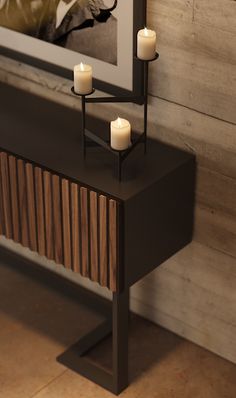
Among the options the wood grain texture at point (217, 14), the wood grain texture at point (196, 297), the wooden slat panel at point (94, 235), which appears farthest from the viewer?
the wood grain texture at point (196, 297)

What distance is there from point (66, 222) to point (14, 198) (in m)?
0.20

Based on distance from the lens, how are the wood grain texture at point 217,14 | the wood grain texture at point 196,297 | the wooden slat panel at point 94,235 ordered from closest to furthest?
1. the wood grain texture at point 217,14
2. the wooden slat panel at point 94,235
3. the wood grain texture at point 196,297

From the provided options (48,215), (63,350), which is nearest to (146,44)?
(48,215)

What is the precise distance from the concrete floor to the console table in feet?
0.30

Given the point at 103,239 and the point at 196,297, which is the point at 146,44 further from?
the point at 196,297

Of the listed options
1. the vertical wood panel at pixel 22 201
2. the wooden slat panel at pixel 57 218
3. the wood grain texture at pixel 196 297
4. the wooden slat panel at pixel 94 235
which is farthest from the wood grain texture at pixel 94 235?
the wood grain texture at pixel 196 297

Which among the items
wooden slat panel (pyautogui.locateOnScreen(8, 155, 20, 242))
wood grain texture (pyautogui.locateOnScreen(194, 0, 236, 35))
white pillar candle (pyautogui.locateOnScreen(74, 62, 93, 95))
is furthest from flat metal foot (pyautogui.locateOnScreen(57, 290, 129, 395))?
wood grain texture (pyautogui.locateOnScreen(194, 0, 236, 35))

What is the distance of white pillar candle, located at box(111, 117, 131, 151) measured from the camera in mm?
2100

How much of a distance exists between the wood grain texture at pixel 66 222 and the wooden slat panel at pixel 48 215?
5cm

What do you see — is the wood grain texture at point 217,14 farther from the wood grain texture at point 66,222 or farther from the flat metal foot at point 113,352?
the flat metal foot at point 113,352

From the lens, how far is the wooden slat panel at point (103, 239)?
2.13 metres

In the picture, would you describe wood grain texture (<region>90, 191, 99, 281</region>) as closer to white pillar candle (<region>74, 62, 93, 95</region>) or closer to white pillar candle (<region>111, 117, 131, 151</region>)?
white pillar candle (<region>111, 117, 131, 151</region>)

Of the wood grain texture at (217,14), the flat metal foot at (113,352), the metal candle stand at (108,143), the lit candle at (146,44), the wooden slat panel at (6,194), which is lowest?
the flat metal foot at (113,352)

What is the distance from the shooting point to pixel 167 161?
7.41ft
